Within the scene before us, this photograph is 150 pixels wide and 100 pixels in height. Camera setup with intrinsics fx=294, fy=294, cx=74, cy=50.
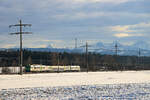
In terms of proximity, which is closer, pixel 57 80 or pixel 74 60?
Answer: pixel 57 80

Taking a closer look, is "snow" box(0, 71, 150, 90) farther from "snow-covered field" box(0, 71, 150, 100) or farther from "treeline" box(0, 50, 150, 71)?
"treeline" box(0, 50, 150, 71)

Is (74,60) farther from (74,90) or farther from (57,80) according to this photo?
(74,90)

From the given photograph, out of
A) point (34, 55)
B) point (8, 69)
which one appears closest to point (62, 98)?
point (8, 69)

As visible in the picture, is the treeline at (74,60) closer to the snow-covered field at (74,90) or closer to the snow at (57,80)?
the snow at (57,80)

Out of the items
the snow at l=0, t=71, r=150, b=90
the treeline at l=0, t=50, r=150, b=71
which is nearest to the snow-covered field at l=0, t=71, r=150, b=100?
the snow at l=0, t=71, r=150, b=90

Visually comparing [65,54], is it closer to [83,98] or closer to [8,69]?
[8,69]

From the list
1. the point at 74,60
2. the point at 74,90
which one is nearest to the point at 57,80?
the point at 74,90

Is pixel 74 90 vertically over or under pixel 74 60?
under

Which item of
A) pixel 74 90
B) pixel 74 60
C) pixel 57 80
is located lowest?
pixel 57 80

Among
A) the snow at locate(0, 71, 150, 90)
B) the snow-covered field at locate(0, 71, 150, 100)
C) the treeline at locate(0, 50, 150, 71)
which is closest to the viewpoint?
the snow-covered field at locate(0, 71, 150, 100)

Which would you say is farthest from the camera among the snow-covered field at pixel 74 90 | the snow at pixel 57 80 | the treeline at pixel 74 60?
the treeline at pixel 74 60

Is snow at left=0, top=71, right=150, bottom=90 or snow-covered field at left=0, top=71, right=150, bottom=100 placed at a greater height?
snow-covered field at left=0, top=71, right=150, bottom=100

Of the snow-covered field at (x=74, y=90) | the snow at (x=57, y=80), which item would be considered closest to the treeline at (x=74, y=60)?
the snow at (x=57, y=80)

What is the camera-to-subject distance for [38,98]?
15.6 m
